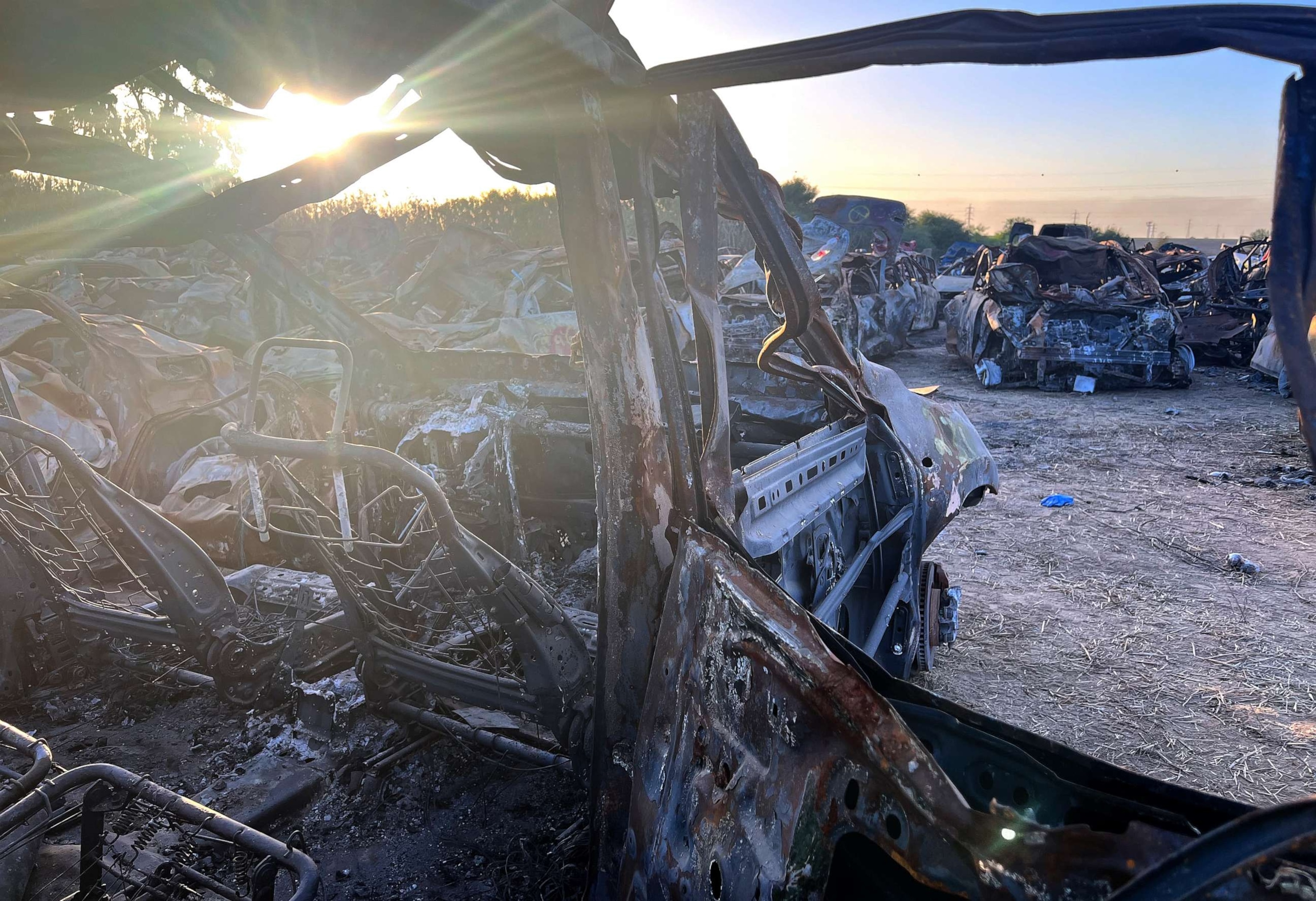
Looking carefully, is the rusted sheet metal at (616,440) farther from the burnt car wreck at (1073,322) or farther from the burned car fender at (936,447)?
the burnt car wreck at (1073,322)

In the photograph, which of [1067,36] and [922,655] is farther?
[922,655]

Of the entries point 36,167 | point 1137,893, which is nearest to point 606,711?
point 1137,893

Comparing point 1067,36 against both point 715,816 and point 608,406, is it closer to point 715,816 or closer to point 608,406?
point 608,406

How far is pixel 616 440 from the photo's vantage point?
1.97 meters

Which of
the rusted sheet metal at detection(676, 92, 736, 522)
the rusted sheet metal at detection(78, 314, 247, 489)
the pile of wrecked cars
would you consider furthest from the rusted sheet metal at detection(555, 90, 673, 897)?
the rusted sheet metal at detection(78, 314, 247, 489)

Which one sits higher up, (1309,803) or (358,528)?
(1309,803)

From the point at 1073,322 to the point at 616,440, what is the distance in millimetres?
11849

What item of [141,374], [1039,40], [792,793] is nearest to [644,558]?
[792,793]

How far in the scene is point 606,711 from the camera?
6.89 feet

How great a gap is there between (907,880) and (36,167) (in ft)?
11.7

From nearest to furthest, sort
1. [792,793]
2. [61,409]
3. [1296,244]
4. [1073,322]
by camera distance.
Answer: [1296,244], [792,793], [61,409], [1073,322]

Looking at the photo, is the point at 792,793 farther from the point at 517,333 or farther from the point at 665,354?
the point at 517,333

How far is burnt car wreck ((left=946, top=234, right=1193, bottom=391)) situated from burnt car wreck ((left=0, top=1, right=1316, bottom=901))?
9.05m

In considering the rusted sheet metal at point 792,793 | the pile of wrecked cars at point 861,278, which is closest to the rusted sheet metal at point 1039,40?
the rusted sheet metal at point 792,793
